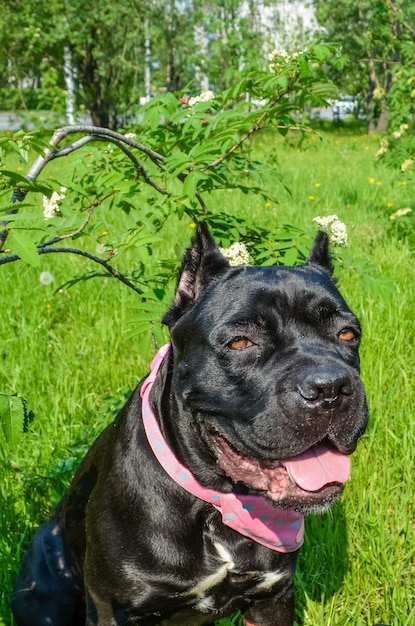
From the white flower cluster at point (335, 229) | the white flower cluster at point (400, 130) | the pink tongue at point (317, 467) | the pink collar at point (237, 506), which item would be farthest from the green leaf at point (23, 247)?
the white flower cluster at point (400, 130)

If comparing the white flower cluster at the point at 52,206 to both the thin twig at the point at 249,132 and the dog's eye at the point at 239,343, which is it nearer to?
the thin twig at the point at 249,132

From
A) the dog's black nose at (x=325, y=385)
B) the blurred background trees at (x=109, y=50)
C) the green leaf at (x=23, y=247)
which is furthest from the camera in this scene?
the blurred background trees at (x=109, y=50)

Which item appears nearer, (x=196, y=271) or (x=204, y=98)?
(x=196, y=271)

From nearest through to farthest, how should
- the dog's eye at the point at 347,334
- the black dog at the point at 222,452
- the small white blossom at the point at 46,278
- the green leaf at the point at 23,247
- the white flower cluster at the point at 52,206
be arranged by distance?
the green leaf at the point at 23,247, the black dog at the point at 222,452, the dog's eye at the point at 347,334, the white flower cluster at the point at 52,206, the small white blossom at the point at 46,278

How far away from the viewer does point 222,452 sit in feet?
7.20

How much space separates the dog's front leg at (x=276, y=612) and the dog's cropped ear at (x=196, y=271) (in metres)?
1.09

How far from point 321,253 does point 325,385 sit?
93 cm

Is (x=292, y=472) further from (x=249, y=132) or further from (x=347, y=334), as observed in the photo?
(x=249, y=132)

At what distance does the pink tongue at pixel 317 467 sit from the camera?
6.63 feet

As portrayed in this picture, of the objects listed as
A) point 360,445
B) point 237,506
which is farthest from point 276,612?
point 360,445

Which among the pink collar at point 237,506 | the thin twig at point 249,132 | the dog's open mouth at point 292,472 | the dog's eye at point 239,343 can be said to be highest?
the thin twig at point 249,132

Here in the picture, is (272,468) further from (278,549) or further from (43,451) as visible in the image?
(43,451)

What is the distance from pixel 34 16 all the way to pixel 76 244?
10.7 metres

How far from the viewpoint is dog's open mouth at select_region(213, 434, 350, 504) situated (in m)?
2.00
